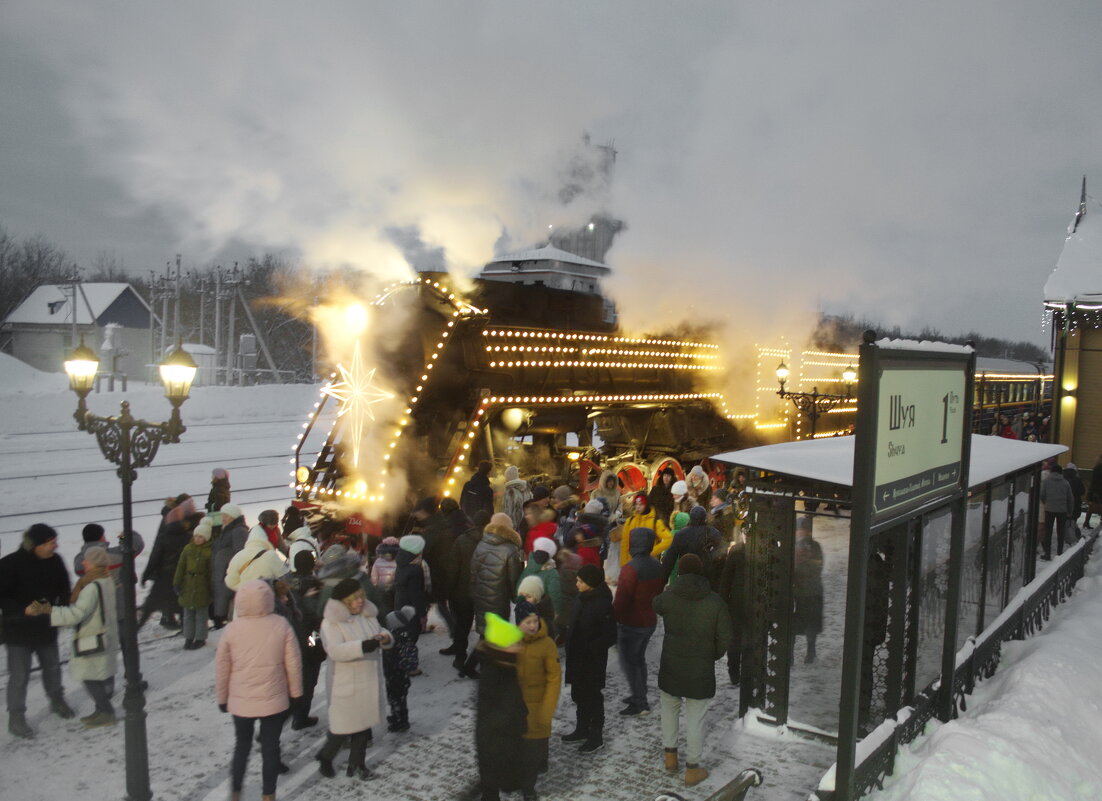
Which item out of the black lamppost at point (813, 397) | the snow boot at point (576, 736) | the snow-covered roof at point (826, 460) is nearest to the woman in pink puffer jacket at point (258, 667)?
the snow boot at point (576, 736)

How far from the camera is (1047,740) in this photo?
4895 mm

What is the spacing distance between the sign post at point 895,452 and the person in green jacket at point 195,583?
5886 mm

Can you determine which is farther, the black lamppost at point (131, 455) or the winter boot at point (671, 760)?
the winter boot at point (671, 760)

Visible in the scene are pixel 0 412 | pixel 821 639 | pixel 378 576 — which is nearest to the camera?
pixel 378 576

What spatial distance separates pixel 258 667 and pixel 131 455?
75.2 inches

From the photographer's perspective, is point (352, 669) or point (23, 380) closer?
point (352, 669)

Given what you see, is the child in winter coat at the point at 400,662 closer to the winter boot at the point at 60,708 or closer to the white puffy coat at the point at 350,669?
the white puffy coat at the point at 350,669

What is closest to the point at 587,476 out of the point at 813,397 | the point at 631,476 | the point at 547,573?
the point at 631,476

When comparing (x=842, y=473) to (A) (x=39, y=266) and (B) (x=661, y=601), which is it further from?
(A) (x=39, y=266)

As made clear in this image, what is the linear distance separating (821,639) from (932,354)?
4667 mm

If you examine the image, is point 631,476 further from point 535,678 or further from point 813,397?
point 535,678

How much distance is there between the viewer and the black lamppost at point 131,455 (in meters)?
4.86

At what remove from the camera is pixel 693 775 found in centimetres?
517

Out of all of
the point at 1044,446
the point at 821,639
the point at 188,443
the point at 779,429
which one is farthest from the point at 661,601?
the point at 188,443
